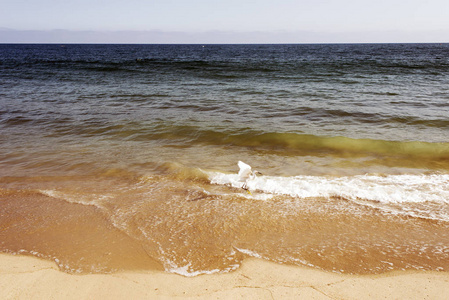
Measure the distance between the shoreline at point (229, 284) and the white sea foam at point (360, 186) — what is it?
1713 millimetres

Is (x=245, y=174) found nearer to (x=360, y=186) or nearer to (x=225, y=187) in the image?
(x=225, y=187)

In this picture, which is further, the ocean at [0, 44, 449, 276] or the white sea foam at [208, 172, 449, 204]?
the white sea foam at [208, 172, 449, 204]

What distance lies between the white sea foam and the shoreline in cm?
171

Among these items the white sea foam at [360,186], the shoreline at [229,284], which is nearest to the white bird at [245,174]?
the white sea foam at [360,186]

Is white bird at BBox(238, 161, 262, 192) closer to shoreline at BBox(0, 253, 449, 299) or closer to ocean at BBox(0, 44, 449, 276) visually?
ocean at BBox(0, 44, 449, 276)

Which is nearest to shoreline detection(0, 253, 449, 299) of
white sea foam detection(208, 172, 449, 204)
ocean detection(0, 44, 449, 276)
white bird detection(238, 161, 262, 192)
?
ocean detection(0, 44, 449, 276)

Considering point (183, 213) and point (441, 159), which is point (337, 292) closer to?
point (183, 213)

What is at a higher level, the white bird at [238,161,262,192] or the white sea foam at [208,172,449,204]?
the white bird at [238,161,262,192]

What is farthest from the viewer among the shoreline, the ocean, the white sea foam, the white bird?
the white bird

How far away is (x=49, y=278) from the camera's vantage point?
9.45 feet

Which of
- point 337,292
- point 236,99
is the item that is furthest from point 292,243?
point 236,99

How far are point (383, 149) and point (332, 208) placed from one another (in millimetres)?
3704

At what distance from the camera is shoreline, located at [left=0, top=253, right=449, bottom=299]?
8.76ft

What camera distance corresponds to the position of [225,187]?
4.98 m
